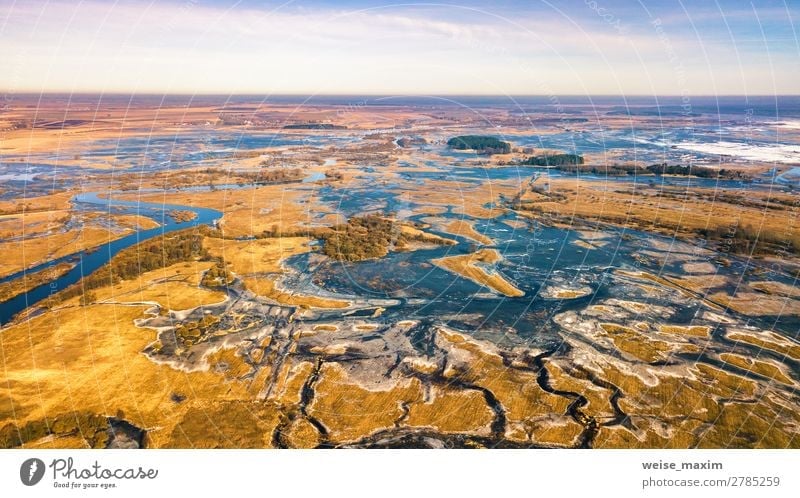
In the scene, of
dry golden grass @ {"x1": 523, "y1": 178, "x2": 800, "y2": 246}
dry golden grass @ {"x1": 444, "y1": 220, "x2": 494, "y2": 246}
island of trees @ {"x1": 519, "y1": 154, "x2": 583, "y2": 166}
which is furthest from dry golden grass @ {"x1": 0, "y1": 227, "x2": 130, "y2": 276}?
island of trees @ {"x1": 519, "y1": 154, "x2": 583, "y2": 166}

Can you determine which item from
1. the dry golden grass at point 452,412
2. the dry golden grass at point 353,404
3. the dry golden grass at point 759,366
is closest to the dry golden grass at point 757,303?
the dry golden grass at point 759,366

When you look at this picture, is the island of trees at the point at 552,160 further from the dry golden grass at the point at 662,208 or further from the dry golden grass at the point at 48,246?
the dry golden grass at the point at 48,246

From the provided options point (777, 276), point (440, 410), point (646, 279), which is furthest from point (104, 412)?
point (777, 276)

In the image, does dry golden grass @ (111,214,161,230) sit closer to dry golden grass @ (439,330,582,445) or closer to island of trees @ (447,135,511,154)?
dry golden grass @ (439,330,582,445)
